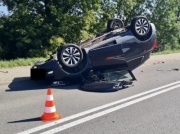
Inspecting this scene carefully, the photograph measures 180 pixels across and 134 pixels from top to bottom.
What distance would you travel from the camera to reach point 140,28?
867 cm

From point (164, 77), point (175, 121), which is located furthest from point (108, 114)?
point (164, 77)

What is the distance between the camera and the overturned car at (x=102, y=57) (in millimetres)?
8031

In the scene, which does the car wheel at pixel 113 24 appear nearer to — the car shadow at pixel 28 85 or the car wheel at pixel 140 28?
the car wheel at pixel 140 28

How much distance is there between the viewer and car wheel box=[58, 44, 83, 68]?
7.98m

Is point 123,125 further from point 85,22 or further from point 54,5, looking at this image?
point 54,5

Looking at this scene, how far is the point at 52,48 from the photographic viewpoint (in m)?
21.0

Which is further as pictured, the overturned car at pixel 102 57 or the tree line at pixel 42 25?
the tree line at pixel 42 25

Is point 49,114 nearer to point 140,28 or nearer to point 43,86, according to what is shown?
point 43,86

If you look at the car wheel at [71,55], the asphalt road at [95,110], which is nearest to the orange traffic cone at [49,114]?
the asphalt road at [95,110]

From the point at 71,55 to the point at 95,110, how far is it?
264cm

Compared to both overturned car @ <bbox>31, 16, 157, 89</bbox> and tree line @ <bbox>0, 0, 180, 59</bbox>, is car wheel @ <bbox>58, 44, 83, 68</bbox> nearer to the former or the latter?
overturned car @ <bbox>31, 16, 157, 89</bbox>

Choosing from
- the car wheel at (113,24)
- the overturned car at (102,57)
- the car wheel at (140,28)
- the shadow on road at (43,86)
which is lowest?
the shadow on road at (43,86)

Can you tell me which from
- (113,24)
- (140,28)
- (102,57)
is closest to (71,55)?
(102,57)

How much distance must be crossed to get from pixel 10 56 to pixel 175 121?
18.3 metres
